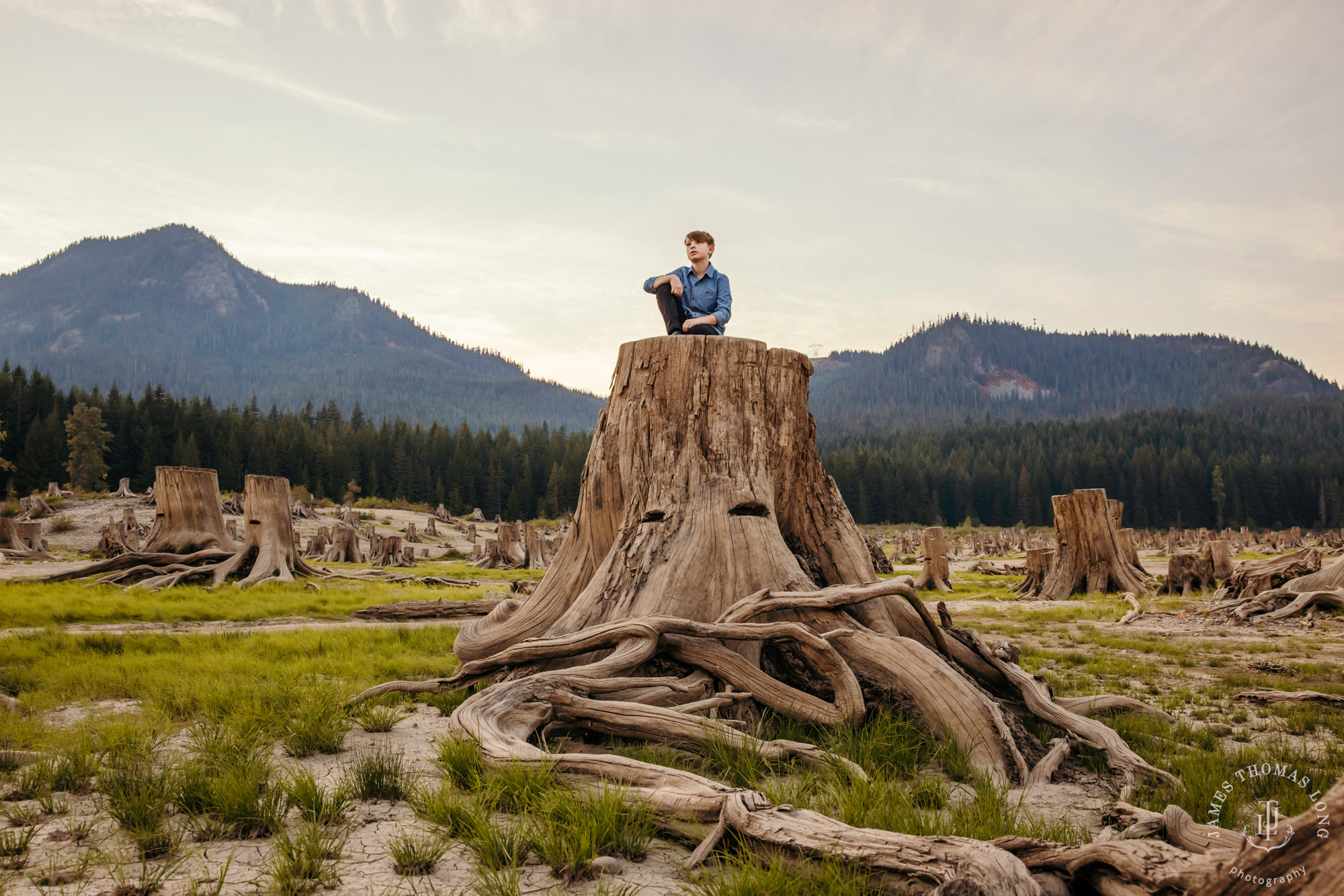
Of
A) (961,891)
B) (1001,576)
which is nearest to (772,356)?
(961,891)

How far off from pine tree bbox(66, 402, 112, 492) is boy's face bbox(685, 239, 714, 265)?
7716cm

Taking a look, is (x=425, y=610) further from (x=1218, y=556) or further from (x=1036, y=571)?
(x=1218, y=556)

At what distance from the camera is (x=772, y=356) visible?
6430 millimetres

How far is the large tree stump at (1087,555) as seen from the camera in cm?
1650

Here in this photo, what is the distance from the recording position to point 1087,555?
17.0 m

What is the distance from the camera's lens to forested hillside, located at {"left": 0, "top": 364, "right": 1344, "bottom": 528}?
253 ft

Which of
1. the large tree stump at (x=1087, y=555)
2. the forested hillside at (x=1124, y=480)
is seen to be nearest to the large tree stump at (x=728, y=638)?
the large tree stump at (x=1087, y=555)

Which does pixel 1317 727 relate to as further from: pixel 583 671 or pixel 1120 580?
pixel 1120 580

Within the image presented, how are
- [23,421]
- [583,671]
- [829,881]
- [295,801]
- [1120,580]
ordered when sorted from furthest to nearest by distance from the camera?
[23,421] < [1120,580] < [583,671] < [295,801] < [829,881]

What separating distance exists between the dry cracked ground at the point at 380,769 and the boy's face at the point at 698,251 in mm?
4090

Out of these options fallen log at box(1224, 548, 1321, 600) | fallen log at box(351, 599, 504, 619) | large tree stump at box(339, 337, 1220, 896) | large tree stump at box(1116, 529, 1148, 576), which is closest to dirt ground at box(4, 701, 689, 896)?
large tree stump at box(339, 337, 1220, 896)

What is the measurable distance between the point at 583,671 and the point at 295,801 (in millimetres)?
1602

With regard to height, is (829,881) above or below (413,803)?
above

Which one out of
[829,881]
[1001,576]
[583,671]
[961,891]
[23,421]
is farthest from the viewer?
[23,421]
